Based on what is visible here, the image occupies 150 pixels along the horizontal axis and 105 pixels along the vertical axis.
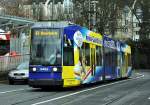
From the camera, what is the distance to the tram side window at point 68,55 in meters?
23.0

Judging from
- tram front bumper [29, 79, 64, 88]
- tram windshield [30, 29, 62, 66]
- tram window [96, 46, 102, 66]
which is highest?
tram windshield [30, 29, 62, 66]

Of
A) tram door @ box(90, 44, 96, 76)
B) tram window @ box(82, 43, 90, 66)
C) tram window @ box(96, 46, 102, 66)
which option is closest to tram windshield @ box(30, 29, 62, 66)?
tram window @ box(82, 43, 90, 66)

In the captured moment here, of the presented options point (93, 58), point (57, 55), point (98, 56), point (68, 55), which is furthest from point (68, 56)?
point (98, 56)

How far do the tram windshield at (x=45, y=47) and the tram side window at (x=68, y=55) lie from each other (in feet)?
0.90

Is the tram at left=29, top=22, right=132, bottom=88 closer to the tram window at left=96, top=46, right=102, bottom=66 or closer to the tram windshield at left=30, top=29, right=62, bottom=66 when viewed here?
the tram windshield at left=30, top=29, right=62, bottom=66

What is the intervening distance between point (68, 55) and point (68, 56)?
5 centimetres

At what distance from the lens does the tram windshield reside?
22.9 m

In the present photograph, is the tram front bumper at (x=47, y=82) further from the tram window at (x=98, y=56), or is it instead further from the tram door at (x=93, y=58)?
the tram window at (x=98, y=56)

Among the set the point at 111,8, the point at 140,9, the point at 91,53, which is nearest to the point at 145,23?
the point at 140,9

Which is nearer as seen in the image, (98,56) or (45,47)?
(45,47)

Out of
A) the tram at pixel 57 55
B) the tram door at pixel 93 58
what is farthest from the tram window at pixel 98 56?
the tram at pixel 57 55

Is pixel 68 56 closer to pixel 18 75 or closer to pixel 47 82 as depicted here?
pixel 47 82

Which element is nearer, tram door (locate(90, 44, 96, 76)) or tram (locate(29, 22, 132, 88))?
tram (locate(29, 22, 132, 88))

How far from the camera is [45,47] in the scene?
23062 millimetres
